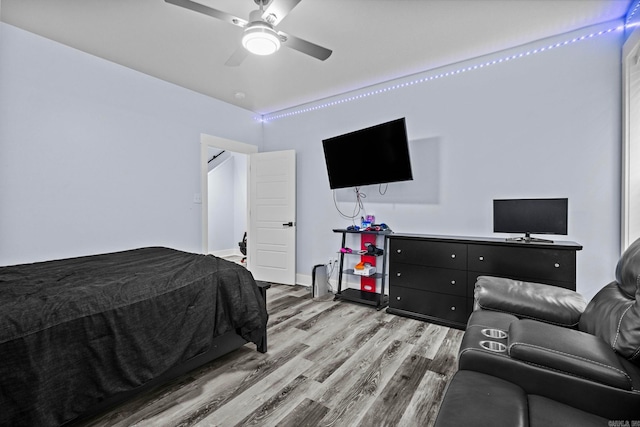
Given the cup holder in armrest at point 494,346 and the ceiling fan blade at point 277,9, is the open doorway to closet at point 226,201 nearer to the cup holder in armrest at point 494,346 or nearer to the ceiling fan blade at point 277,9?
the ceiling fan blade at point 277,9

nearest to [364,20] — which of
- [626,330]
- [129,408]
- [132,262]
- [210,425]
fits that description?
[626,330]

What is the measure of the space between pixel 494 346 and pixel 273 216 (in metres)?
3.65

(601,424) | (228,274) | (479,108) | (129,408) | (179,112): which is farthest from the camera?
(179,112)

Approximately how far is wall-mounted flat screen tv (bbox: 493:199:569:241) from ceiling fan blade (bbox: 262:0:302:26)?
2.41m

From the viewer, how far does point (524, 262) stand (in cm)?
255

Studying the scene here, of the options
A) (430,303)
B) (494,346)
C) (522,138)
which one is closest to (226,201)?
(430,303)

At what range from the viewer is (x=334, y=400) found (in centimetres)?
181

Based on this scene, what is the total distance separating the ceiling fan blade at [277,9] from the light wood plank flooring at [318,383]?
2.45 m

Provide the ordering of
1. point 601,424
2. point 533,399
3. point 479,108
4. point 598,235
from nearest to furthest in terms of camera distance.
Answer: point 601,424, point 533,399, point 598,235, point 479,108

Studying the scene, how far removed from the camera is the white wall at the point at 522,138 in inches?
102

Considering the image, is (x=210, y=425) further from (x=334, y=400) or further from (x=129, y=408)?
(x=334, y=400)

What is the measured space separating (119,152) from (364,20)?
2.91 metres

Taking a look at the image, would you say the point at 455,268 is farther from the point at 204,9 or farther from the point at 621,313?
the point at 204,9

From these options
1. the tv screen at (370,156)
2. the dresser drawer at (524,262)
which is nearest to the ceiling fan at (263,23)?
the tv screen at (370,156)
